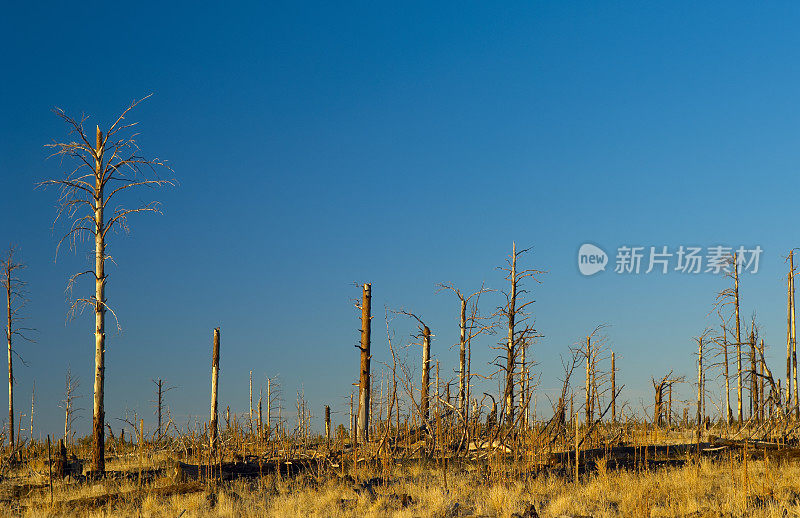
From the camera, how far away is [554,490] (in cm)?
1433

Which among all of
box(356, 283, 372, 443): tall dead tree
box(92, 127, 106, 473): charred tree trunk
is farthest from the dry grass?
box(356, 283, 372, 443): tall dead tree

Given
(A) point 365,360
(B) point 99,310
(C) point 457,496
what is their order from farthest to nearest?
(A) point 365,360
(B) point 99,310
(C) point 457,496

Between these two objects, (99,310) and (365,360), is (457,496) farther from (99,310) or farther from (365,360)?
(365,360)

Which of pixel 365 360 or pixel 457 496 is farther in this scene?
pixel 365 360

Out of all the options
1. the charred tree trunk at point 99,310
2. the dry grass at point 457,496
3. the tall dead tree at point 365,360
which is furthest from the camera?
the tall dead tree at point 365,360

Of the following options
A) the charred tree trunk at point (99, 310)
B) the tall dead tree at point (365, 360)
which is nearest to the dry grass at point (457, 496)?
the charred tree trunk at point (99, 310)

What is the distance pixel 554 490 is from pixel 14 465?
1741 centimetres

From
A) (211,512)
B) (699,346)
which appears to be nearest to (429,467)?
(211,512)

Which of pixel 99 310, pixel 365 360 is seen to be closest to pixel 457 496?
pixel 99 310

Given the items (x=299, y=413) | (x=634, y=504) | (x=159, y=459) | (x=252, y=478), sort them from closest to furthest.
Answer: (x=634, y=504)
(x=252, y=478)
(x=159, y=459)
(x=299, y=413)

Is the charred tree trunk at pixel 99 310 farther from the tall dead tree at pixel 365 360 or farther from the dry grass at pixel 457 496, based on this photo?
the tall dead tree at pixel 365 360

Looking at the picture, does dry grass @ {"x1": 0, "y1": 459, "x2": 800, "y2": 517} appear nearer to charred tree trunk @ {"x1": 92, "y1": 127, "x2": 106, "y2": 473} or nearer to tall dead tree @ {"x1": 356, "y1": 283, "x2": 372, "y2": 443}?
charred tree trunk @ {"x1": 92, "y1": 127, "x2": 106, "y2": 473}

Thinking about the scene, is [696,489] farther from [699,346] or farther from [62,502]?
[699,346]

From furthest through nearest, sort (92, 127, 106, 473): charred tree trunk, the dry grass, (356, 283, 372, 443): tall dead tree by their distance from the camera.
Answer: (356, 283, 372, 443): tall dead tree
(92, 127, 106, 473): charred tree trunk
the dry grass
